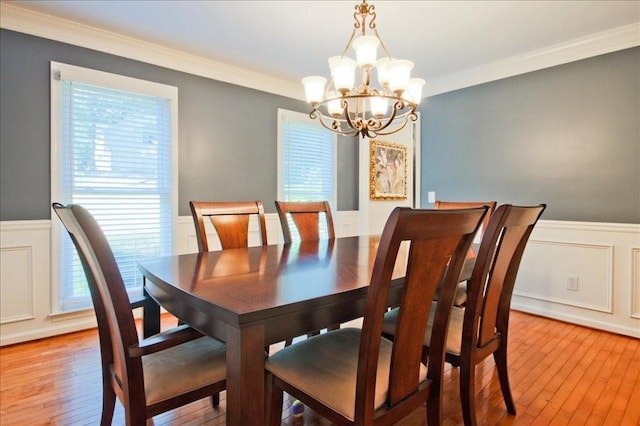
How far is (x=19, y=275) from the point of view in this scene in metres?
2.60

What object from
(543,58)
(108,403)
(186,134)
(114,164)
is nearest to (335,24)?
(186,134)

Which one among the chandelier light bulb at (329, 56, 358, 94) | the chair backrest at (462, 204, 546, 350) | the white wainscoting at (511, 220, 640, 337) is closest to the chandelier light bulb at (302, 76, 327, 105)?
the chandelier light bulb at (329, 56, 358, 94)

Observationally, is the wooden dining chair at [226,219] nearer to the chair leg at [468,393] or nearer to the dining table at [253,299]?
the dining table at [253,299]

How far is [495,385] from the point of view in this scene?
202 centimetres

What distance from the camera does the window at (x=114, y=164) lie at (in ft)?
8.93

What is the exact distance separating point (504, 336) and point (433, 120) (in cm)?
288

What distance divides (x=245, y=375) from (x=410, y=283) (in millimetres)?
506

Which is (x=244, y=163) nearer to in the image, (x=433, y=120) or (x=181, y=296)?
(x=433, y=120)

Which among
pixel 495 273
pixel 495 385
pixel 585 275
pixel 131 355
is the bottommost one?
pixel 495 385

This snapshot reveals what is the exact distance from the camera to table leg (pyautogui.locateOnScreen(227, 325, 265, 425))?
0.90 meters

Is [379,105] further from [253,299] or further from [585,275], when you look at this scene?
[585,275]

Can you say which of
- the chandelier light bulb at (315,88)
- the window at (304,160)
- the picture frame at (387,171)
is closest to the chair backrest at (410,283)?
the chandelier light bulb at (315,88)

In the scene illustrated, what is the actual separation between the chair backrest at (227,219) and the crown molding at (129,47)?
5.74 ft

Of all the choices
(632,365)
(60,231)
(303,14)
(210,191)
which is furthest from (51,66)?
(632,365)
